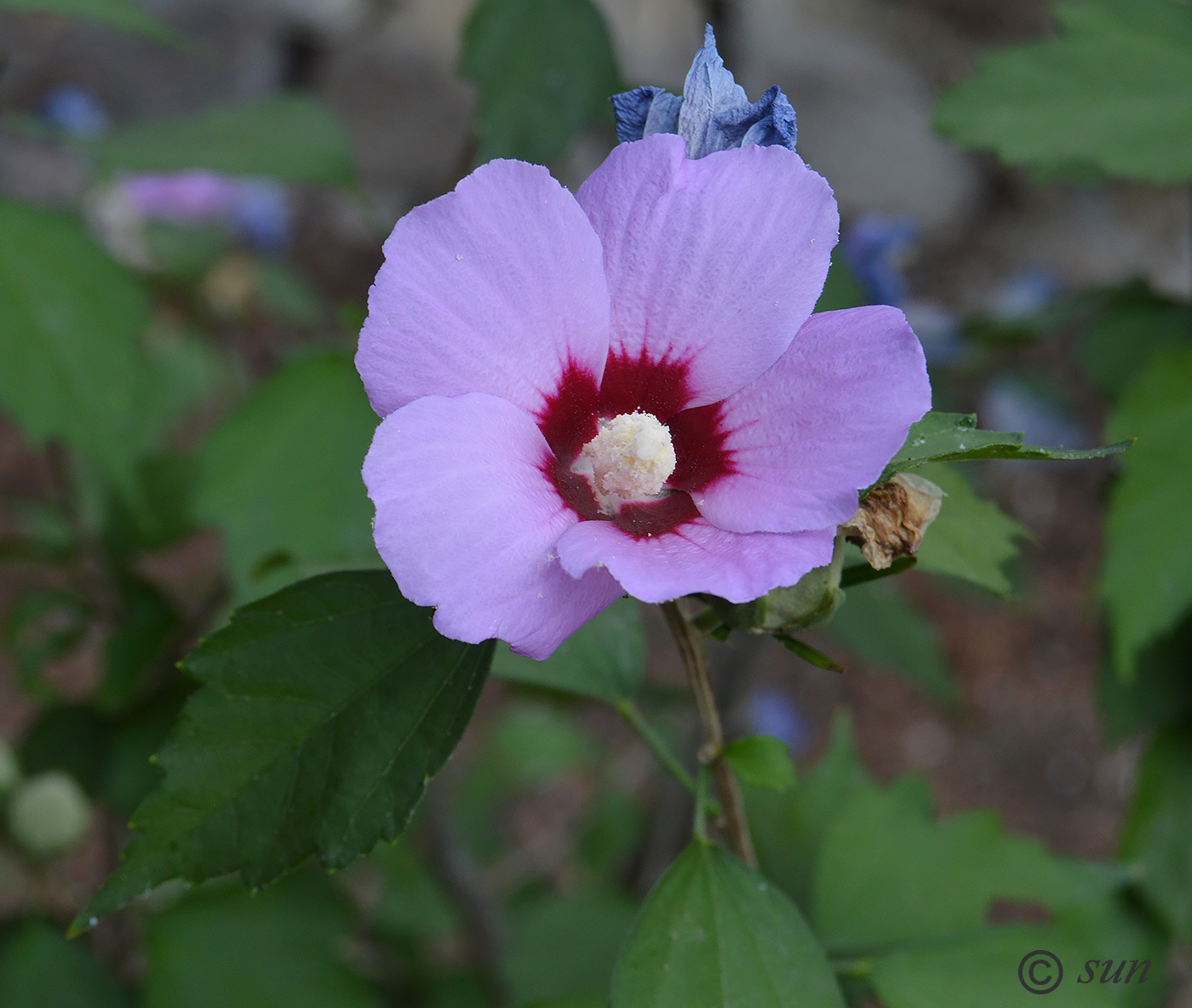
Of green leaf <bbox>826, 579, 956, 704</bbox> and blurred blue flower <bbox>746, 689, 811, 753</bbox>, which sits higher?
green leaf <bbox>826, 579, 956, 704</bbox>

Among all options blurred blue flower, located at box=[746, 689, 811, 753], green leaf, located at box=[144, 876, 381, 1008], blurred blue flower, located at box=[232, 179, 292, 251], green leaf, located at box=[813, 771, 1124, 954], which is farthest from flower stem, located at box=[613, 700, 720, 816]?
blurred blue flower, located at box=[232, 179, 292, 251]

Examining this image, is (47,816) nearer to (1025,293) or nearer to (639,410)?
(639,410)

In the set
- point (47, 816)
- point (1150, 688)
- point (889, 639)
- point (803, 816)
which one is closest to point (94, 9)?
point (47, 816)

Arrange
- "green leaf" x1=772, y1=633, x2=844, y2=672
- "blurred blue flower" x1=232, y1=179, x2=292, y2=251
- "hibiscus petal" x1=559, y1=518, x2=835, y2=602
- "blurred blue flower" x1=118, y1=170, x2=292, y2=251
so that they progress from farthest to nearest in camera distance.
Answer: "blurred blue flower" x1=232, y1=179, x2=292, y2=251
"blurred blue flower" x1=118, y1=170, x2=292, y2=251
"green leaf" x1=772, y1=633, x2=844, y2=672
"hibiscus petal" x1=559, y1=518, x2=835, y2=602

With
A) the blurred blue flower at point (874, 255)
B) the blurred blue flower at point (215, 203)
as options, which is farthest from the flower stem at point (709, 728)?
the blurred blue flower at point (215, 203)

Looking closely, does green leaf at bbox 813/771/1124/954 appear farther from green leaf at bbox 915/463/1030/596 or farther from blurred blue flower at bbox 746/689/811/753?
blurred blue flower at bbox 746/689/811/753

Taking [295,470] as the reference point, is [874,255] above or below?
above

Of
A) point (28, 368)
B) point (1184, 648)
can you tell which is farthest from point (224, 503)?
point (1184, 648)
